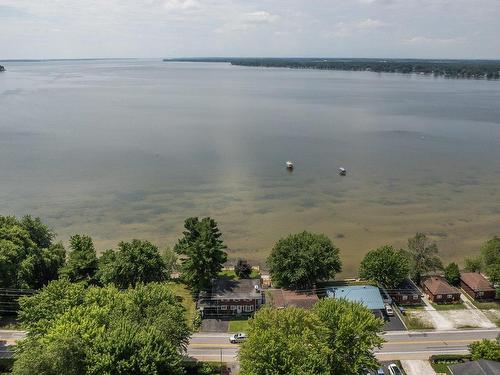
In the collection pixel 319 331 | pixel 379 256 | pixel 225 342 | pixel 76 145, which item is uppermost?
pixel 319 331

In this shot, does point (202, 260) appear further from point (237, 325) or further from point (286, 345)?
point (286, 345)

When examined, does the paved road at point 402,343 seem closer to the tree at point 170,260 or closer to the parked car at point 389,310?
the parked car at point 389,310

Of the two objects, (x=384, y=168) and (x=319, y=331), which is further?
(x=384, y=168)

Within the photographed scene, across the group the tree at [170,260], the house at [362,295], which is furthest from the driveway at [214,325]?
the house at [362,295]

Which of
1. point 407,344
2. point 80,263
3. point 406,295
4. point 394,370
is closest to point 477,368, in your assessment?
point 394,370

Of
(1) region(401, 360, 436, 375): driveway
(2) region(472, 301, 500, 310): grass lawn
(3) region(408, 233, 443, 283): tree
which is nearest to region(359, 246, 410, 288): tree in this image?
(3) region(408, 233, 443, 283): tree

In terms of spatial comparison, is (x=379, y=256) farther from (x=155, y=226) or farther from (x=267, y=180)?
(x=267, y=180)

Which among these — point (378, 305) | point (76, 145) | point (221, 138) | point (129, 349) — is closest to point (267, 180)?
point (221, 138)
